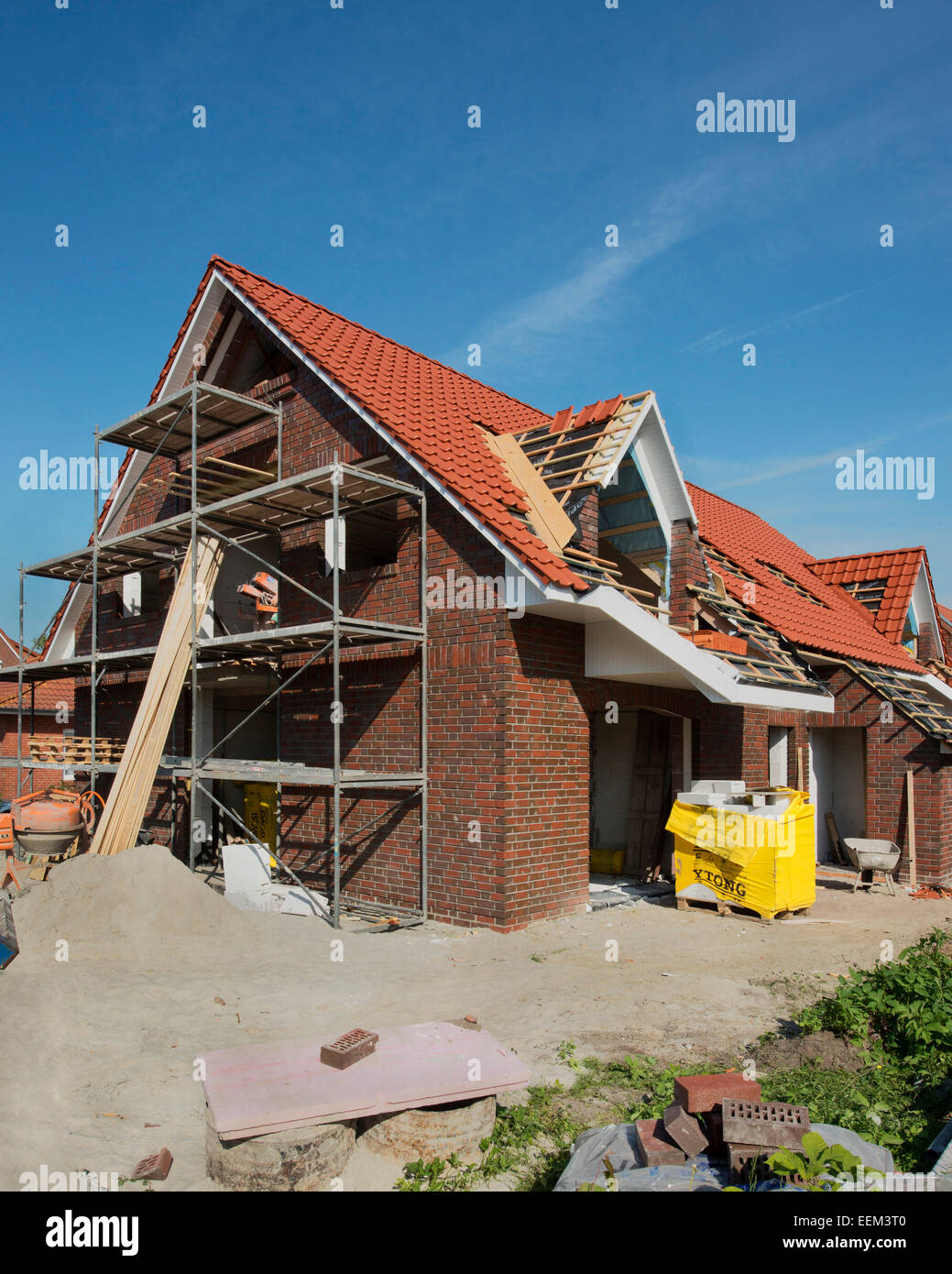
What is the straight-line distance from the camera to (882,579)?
1995 cm

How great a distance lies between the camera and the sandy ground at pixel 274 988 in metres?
5.04

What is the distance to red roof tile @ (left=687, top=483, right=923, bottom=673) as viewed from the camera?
14.5 meters

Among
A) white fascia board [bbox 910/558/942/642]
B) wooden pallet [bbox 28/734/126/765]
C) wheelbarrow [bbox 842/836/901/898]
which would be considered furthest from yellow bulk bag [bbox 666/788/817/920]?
white fascia board [bbox 910/558/942/642]

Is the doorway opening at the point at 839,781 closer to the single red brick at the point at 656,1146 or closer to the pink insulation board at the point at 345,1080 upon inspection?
the pink insulation board at the point at 345,1080

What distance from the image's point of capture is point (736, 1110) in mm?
3877

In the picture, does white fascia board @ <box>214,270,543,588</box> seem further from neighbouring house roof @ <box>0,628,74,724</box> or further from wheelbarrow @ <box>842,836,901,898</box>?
neighbouring house roof @ <box>0,628,74,724</box>

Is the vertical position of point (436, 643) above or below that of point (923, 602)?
below

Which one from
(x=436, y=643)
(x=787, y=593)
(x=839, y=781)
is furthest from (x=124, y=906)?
(x=839, y=781)

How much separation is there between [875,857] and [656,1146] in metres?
10.3

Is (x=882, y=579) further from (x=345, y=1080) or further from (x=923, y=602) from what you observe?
(x=345, y=1080)

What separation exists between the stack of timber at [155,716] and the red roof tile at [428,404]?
325cm

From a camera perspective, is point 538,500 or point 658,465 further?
point 658,465
